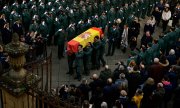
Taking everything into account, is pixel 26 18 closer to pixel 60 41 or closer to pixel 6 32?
pixel 6 32

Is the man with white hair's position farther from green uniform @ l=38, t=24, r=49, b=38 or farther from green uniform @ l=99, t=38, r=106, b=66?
green uniform @ l=38, t=24, r=49, b=38

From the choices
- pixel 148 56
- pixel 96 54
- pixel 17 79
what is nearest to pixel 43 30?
pixel 96 54

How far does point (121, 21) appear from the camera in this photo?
17.1 metres

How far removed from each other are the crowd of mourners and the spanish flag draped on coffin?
380mm

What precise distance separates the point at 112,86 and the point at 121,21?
24.0ft

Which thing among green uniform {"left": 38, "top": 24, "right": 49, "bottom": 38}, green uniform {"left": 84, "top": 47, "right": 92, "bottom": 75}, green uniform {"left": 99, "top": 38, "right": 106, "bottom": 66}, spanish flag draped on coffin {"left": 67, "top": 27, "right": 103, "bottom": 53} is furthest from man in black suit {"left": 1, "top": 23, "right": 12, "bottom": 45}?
green uniform {"left": 99, "top": 38, "right": 106, "bottom": 66}

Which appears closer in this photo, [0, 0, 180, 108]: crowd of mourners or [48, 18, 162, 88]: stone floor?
[0, 0, 180, 108]: crowd of mourners

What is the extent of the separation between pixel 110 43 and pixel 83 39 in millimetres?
1528

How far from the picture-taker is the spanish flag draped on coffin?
553 inches

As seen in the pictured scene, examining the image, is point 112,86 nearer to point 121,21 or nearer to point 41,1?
point 121,21

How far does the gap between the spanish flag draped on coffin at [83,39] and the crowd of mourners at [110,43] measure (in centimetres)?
38

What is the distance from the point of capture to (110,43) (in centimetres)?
1563

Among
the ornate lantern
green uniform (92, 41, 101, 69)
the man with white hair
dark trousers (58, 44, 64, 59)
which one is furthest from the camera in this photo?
dark trousers (58, 44, 64, 59)

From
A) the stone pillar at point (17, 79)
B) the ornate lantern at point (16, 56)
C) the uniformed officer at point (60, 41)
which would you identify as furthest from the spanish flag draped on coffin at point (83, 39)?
the ornate lantern at point (16, 56)
